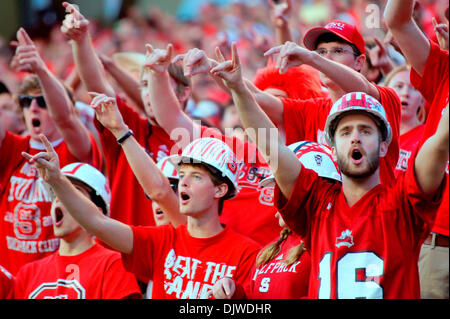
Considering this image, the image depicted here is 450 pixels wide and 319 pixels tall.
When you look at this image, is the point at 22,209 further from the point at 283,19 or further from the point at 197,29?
the point at 197,29

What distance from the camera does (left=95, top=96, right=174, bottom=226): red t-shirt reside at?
5.34m

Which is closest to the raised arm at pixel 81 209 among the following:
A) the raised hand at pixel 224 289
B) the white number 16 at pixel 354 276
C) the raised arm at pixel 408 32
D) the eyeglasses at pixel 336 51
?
the raised hand at pixel 224 289

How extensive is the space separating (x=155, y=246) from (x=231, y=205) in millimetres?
759

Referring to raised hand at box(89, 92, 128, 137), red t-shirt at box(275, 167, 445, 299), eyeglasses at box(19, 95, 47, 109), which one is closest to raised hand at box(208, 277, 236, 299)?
red t-shirt at box(275, 167, 445, 299)

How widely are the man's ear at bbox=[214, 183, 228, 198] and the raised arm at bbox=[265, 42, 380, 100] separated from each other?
802 millimetres

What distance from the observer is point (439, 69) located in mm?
4312

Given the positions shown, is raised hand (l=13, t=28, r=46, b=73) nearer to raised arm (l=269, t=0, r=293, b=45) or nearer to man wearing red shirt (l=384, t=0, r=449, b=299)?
raised arm (l=269, t=0, r=293, b=45)

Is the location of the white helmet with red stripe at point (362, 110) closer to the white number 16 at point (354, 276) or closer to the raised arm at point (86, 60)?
the white number 16 at point (354, 276)

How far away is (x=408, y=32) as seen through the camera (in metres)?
4.24

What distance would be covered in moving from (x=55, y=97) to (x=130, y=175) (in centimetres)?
72

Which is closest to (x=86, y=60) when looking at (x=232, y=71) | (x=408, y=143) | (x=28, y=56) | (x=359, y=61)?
(x=28, y=56)
